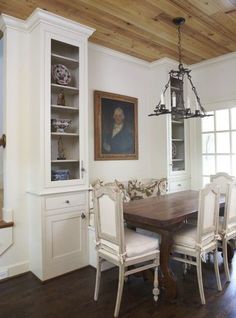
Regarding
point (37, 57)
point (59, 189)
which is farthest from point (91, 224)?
point (37, 57)

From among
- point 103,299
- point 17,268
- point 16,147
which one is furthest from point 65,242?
point 16,147

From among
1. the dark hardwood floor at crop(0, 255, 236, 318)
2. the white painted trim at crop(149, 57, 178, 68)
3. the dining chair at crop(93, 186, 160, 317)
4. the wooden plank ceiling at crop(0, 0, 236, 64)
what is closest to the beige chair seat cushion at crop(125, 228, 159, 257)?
the dining chair at crop(93, 186, 160, 317)

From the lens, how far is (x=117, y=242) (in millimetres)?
2027

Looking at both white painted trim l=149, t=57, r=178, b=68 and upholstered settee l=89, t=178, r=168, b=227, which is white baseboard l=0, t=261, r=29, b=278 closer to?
upholstered settee l=89, t=178, r=168, b=227

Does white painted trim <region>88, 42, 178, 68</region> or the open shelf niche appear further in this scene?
white painted trim <region>88, 42, 178, 68</region>

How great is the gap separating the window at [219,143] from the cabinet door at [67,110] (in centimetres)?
212

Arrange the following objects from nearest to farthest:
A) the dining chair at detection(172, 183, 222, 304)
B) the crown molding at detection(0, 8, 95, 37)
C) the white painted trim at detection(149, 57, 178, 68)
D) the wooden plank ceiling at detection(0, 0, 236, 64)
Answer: the dining chair at detection(172, 183, 222, 304)
the wooden plank ceiling at detection(0, 0, 236, 64)
the crown molding at detection(0, 8, 95, 37)
the white painted trim at detection(149, 57, 178, 68)

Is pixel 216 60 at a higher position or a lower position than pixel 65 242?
higher

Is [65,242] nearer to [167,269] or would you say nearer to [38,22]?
[167,269]

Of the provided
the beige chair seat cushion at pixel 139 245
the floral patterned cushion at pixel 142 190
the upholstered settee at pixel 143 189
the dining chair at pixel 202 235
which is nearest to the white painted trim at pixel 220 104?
the upholstered settee at pixel 143 189

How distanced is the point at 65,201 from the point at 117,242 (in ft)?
2.97

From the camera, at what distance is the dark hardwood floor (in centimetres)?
200

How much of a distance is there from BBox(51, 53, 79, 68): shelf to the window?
227 centimetres

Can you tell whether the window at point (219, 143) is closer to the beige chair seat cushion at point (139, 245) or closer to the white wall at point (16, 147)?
the beige chair seat cushion at point (139, 245)
